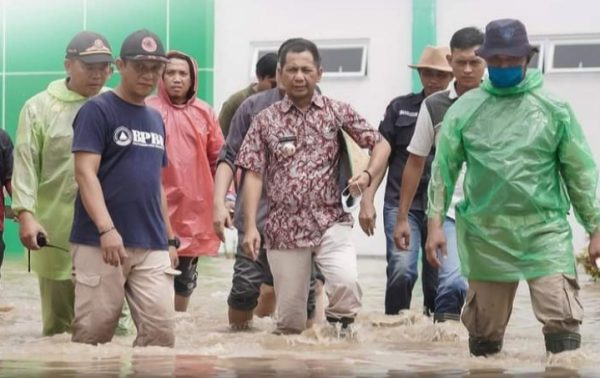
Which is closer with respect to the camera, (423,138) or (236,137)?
(423,138)

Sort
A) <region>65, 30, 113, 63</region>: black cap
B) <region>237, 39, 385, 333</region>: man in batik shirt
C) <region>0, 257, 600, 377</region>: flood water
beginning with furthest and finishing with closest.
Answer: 1. <region>65, 30, 113, 63</region>: black cap
2. <region>237, 39, 385, 333</region>: man in batik shirt
3. <region>0, 257, 600, 377</region>: flood water

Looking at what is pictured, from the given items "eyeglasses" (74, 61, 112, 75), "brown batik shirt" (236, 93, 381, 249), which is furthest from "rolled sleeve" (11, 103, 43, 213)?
"brown batik shirt" (236, 93, 381, 249)

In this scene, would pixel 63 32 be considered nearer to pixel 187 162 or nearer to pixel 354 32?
pixel 354 32

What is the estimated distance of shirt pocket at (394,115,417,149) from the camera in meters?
11.0

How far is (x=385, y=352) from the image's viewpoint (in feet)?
30.6

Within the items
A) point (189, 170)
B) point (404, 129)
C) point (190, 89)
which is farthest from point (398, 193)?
point (190, 89)

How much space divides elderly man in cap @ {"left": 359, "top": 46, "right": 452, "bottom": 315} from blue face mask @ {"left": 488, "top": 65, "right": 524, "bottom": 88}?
102 inches

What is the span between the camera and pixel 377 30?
65.2 feet

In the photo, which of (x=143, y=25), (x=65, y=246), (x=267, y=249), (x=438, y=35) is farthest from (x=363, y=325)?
(x=143, y=25)

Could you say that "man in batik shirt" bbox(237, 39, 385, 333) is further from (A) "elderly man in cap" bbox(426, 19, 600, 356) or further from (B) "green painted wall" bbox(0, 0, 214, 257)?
(B) "green painted wall" bbox(0, 0, 214, 257)

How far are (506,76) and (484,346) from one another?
133cm

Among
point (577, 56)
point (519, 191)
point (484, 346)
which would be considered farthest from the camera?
point (577, 56)

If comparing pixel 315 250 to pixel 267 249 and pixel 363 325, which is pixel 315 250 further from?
pixel 363 325

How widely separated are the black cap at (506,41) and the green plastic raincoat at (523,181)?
15cm
